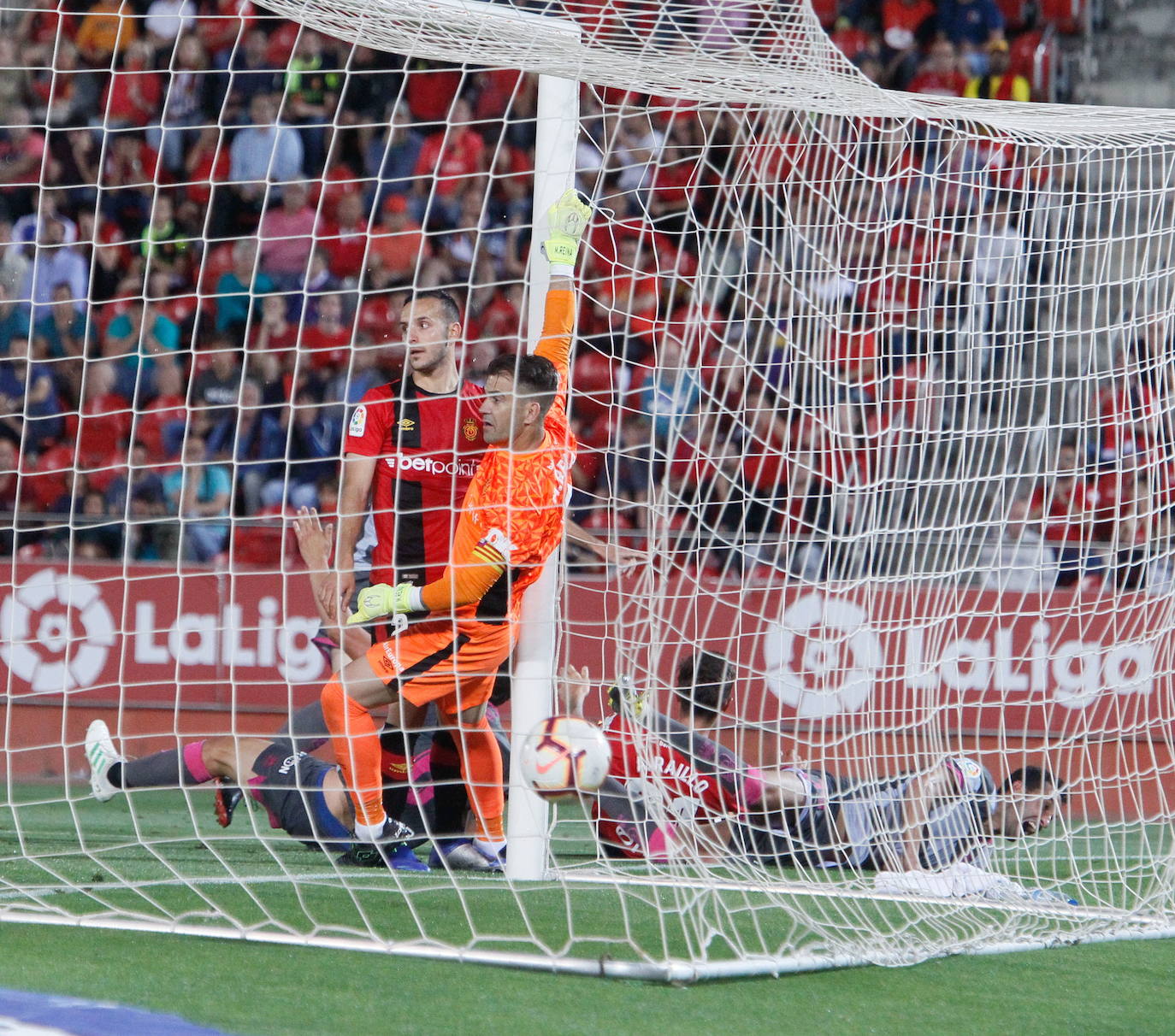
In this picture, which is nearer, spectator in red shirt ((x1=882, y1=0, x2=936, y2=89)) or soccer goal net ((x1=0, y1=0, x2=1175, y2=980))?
soccer goal net ((x1=0, y1=0, x2=1175, y2=980))

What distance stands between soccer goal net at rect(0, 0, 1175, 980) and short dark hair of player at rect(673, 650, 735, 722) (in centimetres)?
2

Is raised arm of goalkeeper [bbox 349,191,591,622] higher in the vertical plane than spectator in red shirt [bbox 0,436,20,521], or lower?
higher

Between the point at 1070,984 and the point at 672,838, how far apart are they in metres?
1.07

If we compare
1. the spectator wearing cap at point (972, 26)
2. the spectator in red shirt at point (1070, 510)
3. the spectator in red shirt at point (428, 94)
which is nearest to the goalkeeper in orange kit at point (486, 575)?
the spectator in red shirt at point (1070, 510)

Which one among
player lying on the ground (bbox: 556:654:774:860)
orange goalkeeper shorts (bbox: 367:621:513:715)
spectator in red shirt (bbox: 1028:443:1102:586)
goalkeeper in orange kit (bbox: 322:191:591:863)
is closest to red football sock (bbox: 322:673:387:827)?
goalkeeper in orange kit (bbox: 322:191:591:863)

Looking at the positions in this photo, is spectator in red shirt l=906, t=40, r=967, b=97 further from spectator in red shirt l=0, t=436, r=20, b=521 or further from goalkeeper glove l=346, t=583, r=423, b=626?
goalkeeper glove l=346, t=583, r=423, b=626

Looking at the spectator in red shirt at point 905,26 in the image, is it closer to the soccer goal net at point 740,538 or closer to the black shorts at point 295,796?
the soccer goal net at point 740,538

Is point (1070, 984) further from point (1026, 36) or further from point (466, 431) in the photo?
point (1026, 36)

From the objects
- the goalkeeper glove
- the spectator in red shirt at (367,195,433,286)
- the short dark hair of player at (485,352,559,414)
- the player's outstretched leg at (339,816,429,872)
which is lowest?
the player's outstretched leg at (339,816,429,872)

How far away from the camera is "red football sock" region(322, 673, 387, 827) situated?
475cm

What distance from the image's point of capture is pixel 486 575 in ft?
15.2

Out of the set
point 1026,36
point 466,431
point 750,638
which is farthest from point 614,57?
point 1026,36

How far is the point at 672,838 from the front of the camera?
4.10 m

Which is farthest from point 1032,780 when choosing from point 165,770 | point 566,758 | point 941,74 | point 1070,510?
point 941,74
